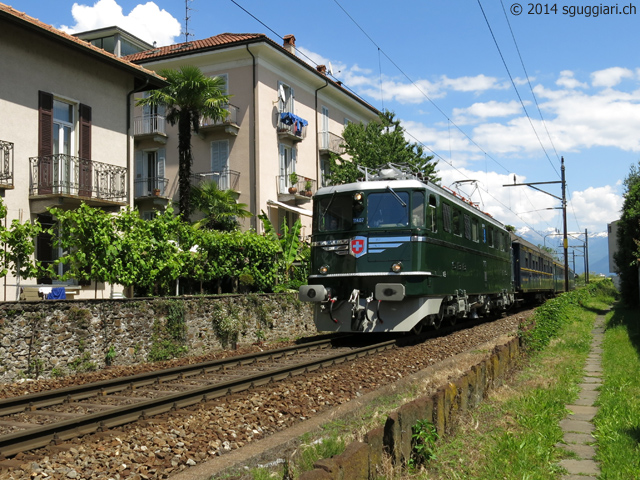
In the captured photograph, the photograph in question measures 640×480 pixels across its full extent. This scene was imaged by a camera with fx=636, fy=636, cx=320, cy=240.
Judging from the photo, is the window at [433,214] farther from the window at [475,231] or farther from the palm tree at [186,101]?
the palm tree at [186,101]

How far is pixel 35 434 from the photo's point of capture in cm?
593

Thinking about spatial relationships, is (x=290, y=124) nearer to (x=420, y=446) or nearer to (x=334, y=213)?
(x=334, y=213)

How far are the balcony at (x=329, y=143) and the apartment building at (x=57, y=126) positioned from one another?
15.8 meters

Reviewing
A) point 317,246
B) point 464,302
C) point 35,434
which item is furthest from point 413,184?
point 35,434

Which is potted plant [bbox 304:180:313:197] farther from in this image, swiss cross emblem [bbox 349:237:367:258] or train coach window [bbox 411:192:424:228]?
train coach window [bbox 411:192:424:228]

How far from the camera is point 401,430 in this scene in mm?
4668

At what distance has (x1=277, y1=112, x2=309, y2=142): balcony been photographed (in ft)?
97.9

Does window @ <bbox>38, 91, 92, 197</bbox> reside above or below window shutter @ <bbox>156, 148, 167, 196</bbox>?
below

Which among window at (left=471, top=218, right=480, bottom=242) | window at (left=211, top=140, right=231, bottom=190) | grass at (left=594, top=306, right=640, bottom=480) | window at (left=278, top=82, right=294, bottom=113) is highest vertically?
window at (left=278, top=82, right=294, bottom=113)

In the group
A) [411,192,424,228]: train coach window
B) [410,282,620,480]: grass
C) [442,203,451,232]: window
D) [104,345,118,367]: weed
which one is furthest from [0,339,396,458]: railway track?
[442,203,451,232]: window

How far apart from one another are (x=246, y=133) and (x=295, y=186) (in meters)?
3.55

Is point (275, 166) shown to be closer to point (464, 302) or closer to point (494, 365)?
point (464, 302)

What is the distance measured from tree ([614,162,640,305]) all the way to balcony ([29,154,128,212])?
54.6ft

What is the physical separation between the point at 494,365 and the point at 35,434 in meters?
5.14
